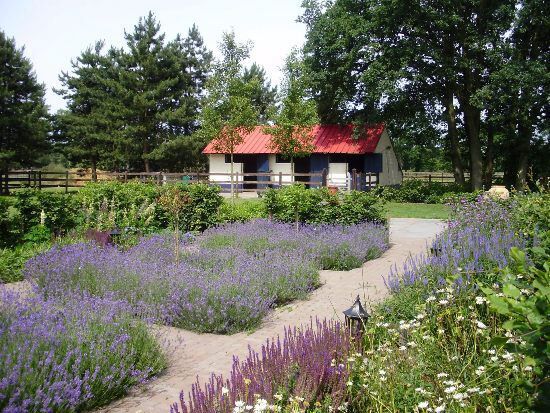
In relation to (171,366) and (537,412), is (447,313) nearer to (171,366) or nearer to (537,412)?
(537,412)

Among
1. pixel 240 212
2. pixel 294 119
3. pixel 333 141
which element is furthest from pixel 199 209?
pixel 333 141

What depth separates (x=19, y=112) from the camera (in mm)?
35688

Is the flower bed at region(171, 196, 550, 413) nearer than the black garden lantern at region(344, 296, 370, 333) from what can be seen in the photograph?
Yes

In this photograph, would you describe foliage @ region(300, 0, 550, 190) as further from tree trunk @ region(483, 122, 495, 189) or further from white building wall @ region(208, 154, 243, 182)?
white building wall @ region(208, 154, 243, 182)

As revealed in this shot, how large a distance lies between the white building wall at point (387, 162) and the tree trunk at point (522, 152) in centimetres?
824

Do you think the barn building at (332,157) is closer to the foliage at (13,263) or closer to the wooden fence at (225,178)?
the wooden fence at (225,178)

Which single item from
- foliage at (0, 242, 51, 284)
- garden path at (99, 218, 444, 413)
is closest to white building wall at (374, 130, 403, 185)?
garden path at (99, 218, 444, 413)

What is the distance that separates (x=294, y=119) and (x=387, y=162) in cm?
785

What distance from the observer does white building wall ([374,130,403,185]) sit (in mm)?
33281

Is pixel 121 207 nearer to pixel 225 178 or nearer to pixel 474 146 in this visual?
pixel 474 146

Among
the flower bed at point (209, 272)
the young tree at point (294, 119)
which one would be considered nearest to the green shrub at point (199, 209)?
the flower bed at point (209, 272)

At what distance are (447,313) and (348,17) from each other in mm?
27478

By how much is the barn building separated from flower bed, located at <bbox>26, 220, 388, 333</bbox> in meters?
20.9

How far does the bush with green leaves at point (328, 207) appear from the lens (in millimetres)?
12070
